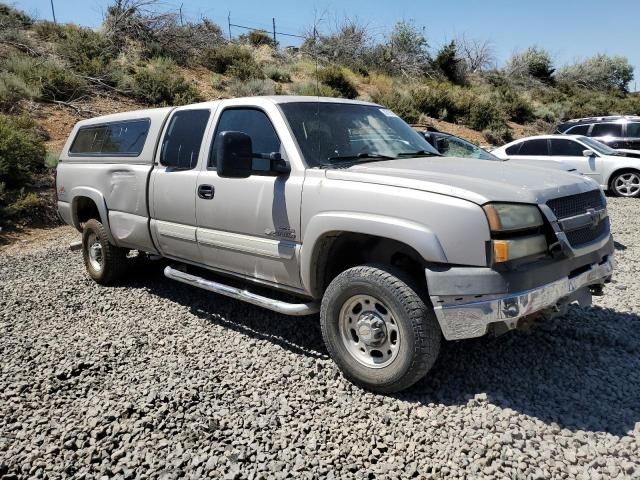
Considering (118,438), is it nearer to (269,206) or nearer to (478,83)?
(269,206)

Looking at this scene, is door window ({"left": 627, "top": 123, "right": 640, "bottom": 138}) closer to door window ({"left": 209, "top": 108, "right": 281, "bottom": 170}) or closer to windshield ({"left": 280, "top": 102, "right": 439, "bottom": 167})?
windshield ({"left": 280, "top": 102, "right": 439, "bottom": 167})

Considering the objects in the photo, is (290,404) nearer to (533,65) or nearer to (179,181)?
(179,181)

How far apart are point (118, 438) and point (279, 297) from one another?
2181mm

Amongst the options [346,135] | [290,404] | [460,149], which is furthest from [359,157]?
[460,149]

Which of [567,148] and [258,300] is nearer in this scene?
[258,300]

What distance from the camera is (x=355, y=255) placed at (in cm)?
374

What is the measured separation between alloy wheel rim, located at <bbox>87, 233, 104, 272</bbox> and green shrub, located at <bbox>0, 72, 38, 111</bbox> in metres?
9.53

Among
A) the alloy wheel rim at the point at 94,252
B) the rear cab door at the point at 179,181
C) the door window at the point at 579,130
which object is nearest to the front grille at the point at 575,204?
the rear cab door at the point at 179,181

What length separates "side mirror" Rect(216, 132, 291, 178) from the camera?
3615mm

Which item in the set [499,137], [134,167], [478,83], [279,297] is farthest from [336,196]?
[478,83]

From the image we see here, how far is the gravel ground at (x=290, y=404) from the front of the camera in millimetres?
2729

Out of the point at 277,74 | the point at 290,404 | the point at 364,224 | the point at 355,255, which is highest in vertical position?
the point at 277,74

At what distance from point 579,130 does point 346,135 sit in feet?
44.6

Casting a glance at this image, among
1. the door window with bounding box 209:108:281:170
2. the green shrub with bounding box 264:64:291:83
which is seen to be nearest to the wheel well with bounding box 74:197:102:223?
the door window with bounding box 209:108:281:170
